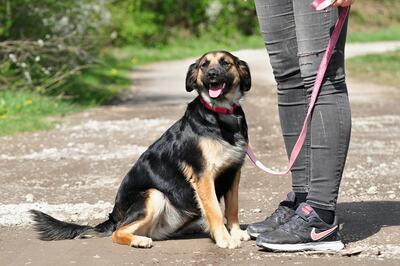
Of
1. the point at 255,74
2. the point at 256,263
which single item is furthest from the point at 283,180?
the point at 255,74

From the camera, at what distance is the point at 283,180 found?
7090 millimetres

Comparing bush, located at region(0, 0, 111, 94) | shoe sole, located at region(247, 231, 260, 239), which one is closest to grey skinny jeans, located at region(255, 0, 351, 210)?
shoe sole, located at region(247, 231, 260, 239)

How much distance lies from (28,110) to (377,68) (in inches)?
387

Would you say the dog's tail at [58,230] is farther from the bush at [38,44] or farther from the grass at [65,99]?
the bush at [38,44]

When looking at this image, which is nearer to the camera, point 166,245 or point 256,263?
point 256,263

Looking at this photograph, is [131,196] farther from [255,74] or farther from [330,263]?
[255,74]

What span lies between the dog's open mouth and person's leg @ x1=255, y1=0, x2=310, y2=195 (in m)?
0.34

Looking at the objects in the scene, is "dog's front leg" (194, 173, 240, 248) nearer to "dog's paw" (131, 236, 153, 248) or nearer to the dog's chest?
the dog's chest

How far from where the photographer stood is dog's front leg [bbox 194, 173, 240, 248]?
196 inches

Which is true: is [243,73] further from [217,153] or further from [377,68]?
[377,68]

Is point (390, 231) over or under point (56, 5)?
under

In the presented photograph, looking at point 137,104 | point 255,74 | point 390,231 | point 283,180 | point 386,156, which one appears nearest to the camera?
point 390,231

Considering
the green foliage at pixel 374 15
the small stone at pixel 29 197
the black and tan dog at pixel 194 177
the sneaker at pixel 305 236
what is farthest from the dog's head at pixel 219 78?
the green foliage at pixel 374 15

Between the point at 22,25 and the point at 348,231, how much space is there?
33.5 ft
